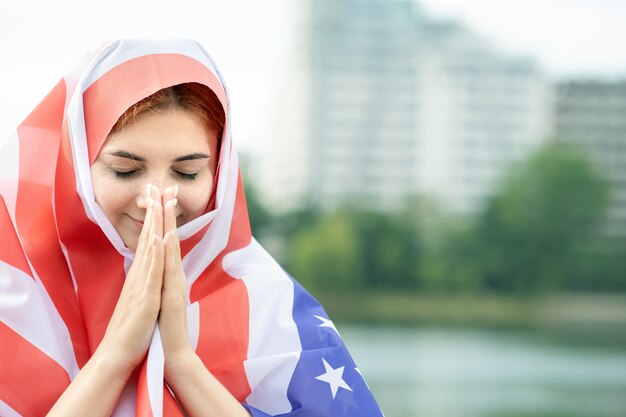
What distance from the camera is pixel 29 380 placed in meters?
1.78

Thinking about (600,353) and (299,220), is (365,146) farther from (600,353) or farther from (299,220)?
(600,353)

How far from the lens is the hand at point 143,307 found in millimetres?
1713

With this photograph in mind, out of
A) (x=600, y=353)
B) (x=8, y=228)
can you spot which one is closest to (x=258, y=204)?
(x=600, y=353)

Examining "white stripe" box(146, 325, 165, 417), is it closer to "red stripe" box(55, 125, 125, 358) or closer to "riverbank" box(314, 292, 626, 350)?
"red stripe" box(55, 125, 125, 358)

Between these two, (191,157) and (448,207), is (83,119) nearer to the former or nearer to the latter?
(191,157)

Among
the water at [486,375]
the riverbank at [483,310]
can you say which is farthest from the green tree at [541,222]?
the water at [486,375]

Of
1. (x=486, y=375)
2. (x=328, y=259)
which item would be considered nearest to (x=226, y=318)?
(x=486, y=375)

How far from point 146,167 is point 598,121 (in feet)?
218

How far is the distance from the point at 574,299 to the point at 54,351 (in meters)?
44.6

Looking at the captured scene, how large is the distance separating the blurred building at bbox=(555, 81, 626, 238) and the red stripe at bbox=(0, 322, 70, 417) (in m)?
64.9

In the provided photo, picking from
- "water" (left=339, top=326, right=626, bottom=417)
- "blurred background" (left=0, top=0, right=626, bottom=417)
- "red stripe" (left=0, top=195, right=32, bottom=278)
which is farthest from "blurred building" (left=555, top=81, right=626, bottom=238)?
"red stripe" (left=0, top=195, right=32, bottom=278)

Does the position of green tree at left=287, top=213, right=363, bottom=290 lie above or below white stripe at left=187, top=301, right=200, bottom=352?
below

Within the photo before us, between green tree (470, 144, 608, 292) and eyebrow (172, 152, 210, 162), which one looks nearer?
eyebrow (172, 152, 210, 162)

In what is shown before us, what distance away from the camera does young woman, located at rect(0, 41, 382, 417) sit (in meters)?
1.73
